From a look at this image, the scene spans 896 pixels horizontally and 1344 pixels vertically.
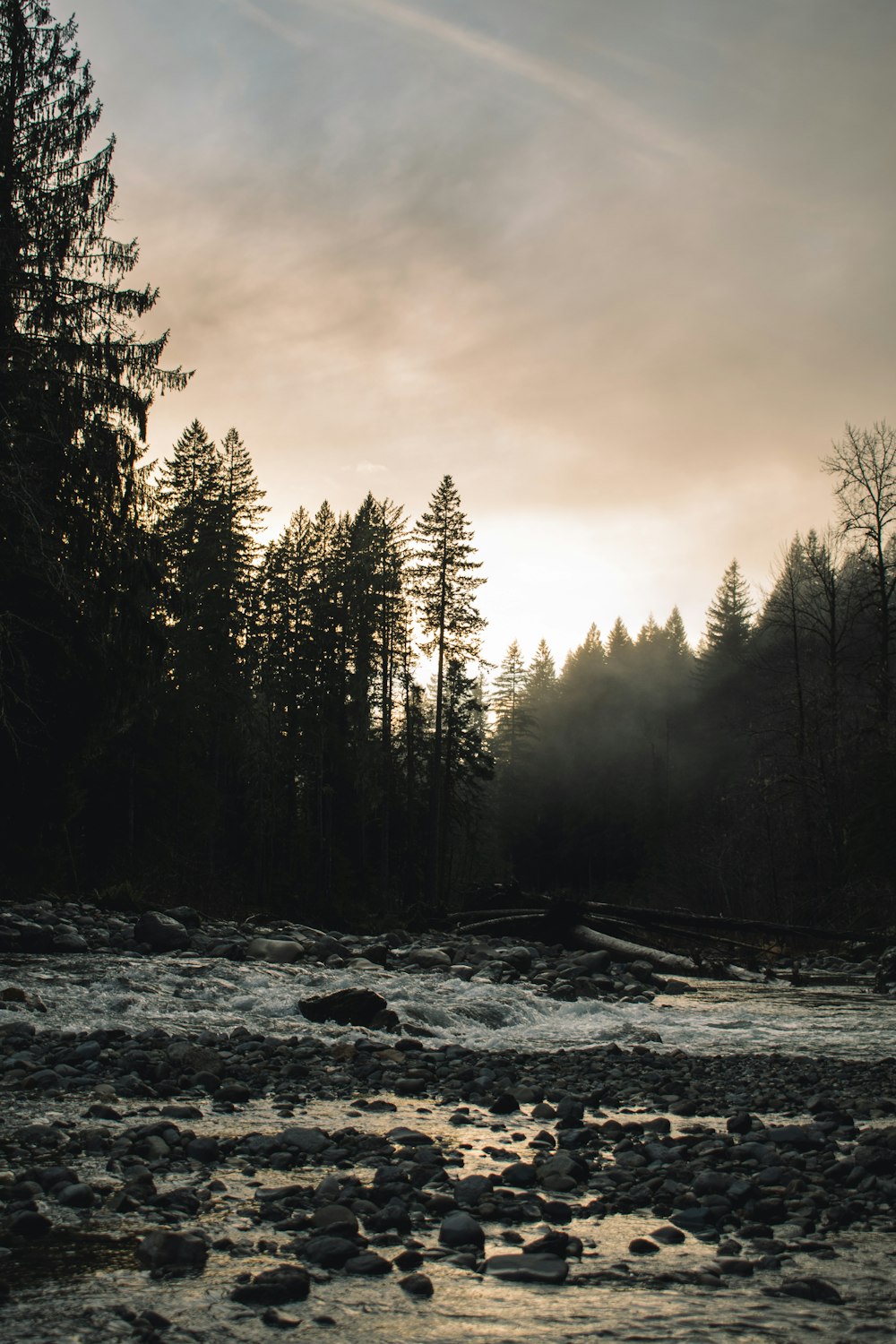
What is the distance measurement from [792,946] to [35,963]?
1468cm

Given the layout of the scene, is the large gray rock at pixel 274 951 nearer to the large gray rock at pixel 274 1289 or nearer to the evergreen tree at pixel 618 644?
the large gray rock at pixel 274 1289

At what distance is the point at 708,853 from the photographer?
38438 mm

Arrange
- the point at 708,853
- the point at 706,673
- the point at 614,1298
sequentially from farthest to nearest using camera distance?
the point at 706,673 → the point at 708,853 → the point at 614,1298

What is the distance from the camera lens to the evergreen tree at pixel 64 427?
1270 cm

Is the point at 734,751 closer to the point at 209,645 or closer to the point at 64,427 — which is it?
the point at 209,645

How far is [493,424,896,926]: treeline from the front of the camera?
2531cm

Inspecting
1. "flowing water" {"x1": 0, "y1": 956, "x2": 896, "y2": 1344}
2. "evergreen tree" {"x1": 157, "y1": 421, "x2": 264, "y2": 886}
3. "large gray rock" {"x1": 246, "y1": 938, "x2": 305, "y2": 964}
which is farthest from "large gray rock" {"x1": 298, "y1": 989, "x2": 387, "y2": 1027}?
"evergreen tree" {"x1": 157, "y1": 421, "x2": 264, "y2": 886}

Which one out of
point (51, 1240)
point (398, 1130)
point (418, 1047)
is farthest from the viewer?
point (418, 1047)

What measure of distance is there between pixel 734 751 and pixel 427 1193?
63.1 metres

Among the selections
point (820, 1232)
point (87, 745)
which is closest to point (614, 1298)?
point (820, 1232)

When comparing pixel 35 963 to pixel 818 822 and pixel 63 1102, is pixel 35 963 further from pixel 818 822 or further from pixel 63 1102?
pixel 818 822

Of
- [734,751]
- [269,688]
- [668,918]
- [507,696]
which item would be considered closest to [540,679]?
[507,696]

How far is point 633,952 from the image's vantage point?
1545 centimetres

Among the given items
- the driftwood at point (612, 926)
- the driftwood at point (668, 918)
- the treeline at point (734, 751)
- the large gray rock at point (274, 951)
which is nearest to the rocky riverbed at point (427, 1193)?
the large gray rock at point (274, 951)
